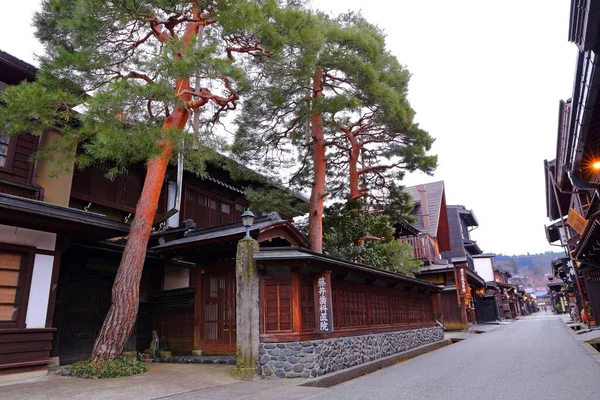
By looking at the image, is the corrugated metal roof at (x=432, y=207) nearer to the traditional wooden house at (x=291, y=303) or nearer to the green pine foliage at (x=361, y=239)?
the green pine foliage at (x=361, y=239)

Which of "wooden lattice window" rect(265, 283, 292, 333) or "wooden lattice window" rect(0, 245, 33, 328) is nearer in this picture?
"wooden lattice window" rect(0, 245, 33, 328)

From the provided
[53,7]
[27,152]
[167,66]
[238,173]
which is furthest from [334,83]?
[27,152]

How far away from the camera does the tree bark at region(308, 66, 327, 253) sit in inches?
616

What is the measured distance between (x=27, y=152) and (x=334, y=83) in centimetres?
1111

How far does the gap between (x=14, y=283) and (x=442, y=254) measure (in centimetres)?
3575

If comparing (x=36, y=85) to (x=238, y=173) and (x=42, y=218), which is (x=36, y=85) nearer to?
(x=42, y=218)

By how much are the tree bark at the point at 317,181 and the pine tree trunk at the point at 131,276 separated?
6.16 metres

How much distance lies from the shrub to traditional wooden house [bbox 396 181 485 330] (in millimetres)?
19185

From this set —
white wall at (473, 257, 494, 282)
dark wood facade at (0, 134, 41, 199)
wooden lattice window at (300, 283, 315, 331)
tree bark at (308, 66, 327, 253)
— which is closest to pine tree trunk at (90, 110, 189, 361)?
dark wood facade at (0, 134, 41, 199)

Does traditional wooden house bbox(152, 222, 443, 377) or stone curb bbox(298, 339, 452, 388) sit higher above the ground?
traditional wooden house bbox(152, 222, 443, 377)

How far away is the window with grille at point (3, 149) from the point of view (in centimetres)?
1068

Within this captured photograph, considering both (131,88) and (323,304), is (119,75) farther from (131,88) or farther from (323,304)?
(323,304)

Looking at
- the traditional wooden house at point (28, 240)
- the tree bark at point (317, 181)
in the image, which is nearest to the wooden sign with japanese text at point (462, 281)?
the tree bark at point (317, 181)

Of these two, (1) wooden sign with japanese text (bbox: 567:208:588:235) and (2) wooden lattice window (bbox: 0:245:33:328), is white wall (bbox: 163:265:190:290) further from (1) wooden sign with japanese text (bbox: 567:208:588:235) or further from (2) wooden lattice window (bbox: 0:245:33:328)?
(1) wooden sign with japanese text (bbox: 567:208:588:235)
